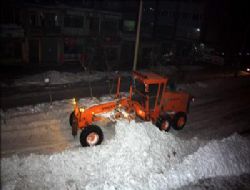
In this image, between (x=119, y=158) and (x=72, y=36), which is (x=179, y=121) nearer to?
(x=119, y=158)

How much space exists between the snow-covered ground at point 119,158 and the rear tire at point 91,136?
1.28ft

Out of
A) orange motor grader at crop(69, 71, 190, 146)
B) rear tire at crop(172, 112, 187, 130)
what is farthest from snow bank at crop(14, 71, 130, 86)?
rear tire at crop(172, 112, 187, 130)

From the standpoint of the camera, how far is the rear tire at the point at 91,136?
11711mm

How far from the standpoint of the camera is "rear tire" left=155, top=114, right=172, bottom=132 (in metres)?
13.7

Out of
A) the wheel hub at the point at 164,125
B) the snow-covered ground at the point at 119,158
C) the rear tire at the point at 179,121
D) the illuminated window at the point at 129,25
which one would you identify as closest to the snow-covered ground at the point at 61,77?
the snow-covered ground at the point at 119,158

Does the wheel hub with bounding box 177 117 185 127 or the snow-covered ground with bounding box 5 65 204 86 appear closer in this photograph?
the wheel hub with bounding box 177 117 185 127

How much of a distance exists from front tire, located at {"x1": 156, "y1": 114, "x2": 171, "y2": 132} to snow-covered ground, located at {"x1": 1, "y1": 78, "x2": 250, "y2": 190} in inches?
37.0

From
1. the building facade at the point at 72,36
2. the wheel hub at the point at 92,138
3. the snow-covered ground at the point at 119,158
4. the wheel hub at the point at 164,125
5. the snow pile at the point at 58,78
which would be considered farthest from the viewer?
the building facade at the point at 72,36

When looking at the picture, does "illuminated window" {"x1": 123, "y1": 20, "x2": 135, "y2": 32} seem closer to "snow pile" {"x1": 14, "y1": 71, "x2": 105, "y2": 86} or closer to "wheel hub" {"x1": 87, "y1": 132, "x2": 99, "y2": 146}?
"snow pile" {"x1": 14, "y1": 71, "x2": 105, "y2": 86}

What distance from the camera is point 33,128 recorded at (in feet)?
44.9

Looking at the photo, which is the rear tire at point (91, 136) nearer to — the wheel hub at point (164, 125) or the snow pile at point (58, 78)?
the wheel hub at point (164, 125)

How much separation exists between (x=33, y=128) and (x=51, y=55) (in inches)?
681

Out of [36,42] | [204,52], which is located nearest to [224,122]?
[36,42]

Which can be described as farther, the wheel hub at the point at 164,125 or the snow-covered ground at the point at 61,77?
the snow-covered ground at the point at 61,77
